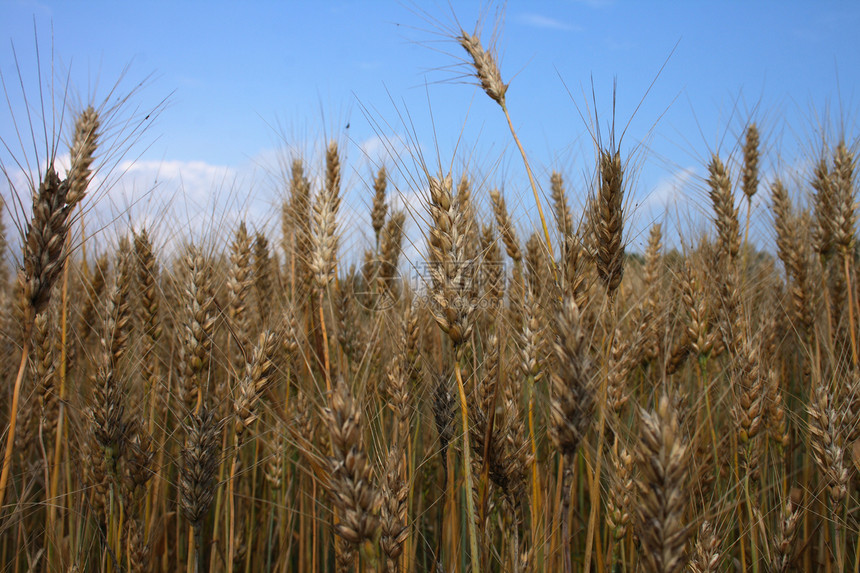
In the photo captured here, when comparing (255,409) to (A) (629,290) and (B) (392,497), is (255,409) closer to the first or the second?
(B) (392,497)

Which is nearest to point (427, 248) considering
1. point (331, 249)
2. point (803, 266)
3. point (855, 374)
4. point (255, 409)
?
point (331, 249)

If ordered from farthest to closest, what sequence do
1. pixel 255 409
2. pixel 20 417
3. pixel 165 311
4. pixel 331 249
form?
pixel 165 311 → pixel 20 417 → pixel 331 249 → pixel 255 409

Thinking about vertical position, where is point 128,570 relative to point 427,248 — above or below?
below

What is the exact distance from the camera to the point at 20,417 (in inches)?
120

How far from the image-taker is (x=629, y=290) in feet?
15.3

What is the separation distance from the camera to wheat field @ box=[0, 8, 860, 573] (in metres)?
1.71

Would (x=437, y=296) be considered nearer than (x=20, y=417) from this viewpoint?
Yes

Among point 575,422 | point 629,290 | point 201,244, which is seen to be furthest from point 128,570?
point 629,290

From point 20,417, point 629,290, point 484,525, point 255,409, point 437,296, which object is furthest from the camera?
point 629,290

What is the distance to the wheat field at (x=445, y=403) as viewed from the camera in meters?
1.71

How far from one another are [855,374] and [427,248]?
2312mm

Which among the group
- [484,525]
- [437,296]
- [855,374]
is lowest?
[484,525]

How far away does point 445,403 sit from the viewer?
223cm

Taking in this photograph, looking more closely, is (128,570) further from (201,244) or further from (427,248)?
(427,248)
